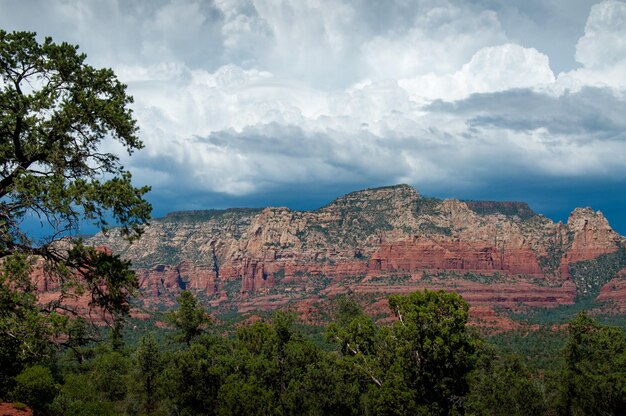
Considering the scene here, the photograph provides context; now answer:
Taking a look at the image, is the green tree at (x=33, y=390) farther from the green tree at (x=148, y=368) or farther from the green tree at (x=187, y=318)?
the green tree at (x=148, y=368)

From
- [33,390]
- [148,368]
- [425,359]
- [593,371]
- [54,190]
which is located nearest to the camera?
[54,190]

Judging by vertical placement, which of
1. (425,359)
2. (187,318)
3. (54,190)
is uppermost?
(54,190)

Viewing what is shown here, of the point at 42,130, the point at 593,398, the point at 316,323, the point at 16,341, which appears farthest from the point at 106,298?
the point at 316,323

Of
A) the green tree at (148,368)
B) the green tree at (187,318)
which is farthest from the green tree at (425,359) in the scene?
the green tree at (148,368)

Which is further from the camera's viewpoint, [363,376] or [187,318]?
[187,318]

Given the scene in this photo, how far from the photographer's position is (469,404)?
112 ft

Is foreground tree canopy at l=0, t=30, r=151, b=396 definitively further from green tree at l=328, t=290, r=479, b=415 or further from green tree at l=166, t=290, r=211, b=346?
green tree at l=166, t=290, r=211, b=346

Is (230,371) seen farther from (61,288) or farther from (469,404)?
(61,288)

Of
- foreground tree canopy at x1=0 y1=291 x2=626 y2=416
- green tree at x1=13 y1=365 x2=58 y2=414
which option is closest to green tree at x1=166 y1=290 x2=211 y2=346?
foreground tree canopy at x1=0 y1=291 x2=626 y2=416

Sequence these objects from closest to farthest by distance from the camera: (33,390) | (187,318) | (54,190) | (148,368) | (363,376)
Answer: (54,190)
(363,376)
(33,390)
(187,318)
(148,368)

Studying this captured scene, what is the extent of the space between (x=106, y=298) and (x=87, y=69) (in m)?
7.95

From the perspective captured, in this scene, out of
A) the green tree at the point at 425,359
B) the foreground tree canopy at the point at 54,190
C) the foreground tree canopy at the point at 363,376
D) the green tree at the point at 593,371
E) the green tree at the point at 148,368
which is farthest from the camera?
the green tree at the point at 148,368

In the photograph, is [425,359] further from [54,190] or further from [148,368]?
[148,368]

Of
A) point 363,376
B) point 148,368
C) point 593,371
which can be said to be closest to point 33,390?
point 148,368
